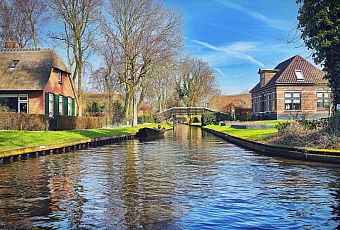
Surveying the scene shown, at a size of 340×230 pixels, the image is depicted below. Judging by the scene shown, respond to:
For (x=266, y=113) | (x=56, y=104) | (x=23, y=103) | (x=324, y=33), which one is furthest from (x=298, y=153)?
(x=266, y=113)

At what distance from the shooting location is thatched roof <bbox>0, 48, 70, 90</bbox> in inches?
1257

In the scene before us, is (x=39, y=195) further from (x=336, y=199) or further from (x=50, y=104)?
(x=50, y=104)

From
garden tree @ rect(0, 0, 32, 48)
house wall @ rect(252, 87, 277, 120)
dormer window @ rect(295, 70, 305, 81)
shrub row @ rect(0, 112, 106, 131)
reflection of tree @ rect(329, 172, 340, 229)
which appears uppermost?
garden tree @ rect(0, 0, 32, 48)

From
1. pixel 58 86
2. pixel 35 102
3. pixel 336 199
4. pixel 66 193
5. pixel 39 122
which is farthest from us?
pixel 58 86

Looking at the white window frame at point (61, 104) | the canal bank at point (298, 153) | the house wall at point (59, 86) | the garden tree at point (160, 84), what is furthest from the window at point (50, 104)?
the canal bank at point (298, 153)

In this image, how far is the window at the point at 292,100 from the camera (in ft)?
142

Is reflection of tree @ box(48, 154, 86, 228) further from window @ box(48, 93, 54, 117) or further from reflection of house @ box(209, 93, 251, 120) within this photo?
reflection of house @ box(209, 93, 251, 120)

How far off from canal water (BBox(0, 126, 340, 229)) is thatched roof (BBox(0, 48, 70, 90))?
19493 millimetres

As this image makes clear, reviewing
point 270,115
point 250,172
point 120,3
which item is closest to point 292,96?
point 270,115

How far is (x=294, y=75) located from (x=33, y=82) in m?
27.8

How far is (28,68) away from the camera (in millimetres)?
33500

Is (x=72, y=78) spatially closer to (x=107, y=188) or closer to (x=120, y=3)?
(x=120, y=3)

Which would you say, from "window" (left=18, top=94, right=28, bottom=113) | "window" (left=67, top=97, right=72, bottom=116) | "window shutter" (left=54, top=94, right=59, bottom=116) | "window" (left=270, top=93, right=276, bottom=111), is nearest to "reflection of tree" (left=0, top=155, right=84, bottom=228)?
"window" (left=18, top=94, right=28, bottom=113)

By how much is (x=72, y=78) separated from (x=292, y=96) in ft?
78.1
